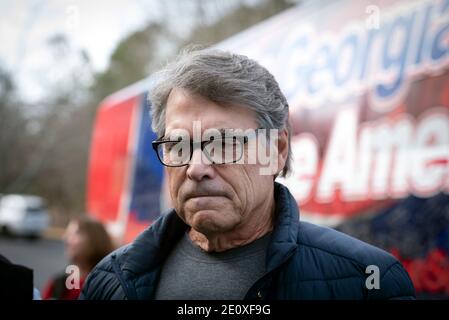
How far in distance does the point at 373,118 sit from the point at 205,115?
173cm

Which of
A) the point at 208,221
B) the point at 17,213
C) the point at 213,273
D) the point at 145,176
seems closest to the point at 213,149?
the point at 208,221

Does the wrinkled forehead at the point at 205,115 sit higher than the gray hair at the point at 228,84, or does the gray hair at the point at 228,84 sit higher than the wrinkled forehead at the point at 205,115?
the gray hair at the point at 228,84

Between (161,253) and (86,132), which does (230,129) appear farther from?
(86,132)

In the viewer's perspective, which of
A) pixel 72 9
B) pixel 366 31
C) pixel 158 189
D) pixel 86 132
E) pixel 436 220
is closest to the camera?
pixel 72 9

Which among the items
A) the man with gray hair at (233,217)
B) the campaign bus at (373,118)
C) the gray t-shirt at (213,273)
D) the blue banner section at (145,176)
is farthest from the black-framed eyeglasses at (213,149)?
the blue banner section at (145,176)

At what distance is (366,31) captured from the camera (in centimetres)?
276

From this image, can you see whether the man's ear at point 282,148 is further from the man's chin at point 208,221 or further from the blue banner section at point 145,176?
the blue banner section at point 145,176

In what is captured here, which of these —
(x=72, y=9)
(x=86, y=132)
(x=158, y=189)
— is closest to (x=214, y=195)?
(x=72, y=9)

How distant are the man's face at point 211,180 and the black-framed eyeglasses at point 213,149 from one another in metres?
0.01

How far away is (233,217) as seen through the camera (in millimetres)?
1185

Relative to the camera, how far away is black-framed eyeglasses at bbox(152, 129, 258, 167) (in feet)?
3.79

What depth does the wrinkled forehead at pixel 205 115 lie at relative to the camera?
3.84ft
